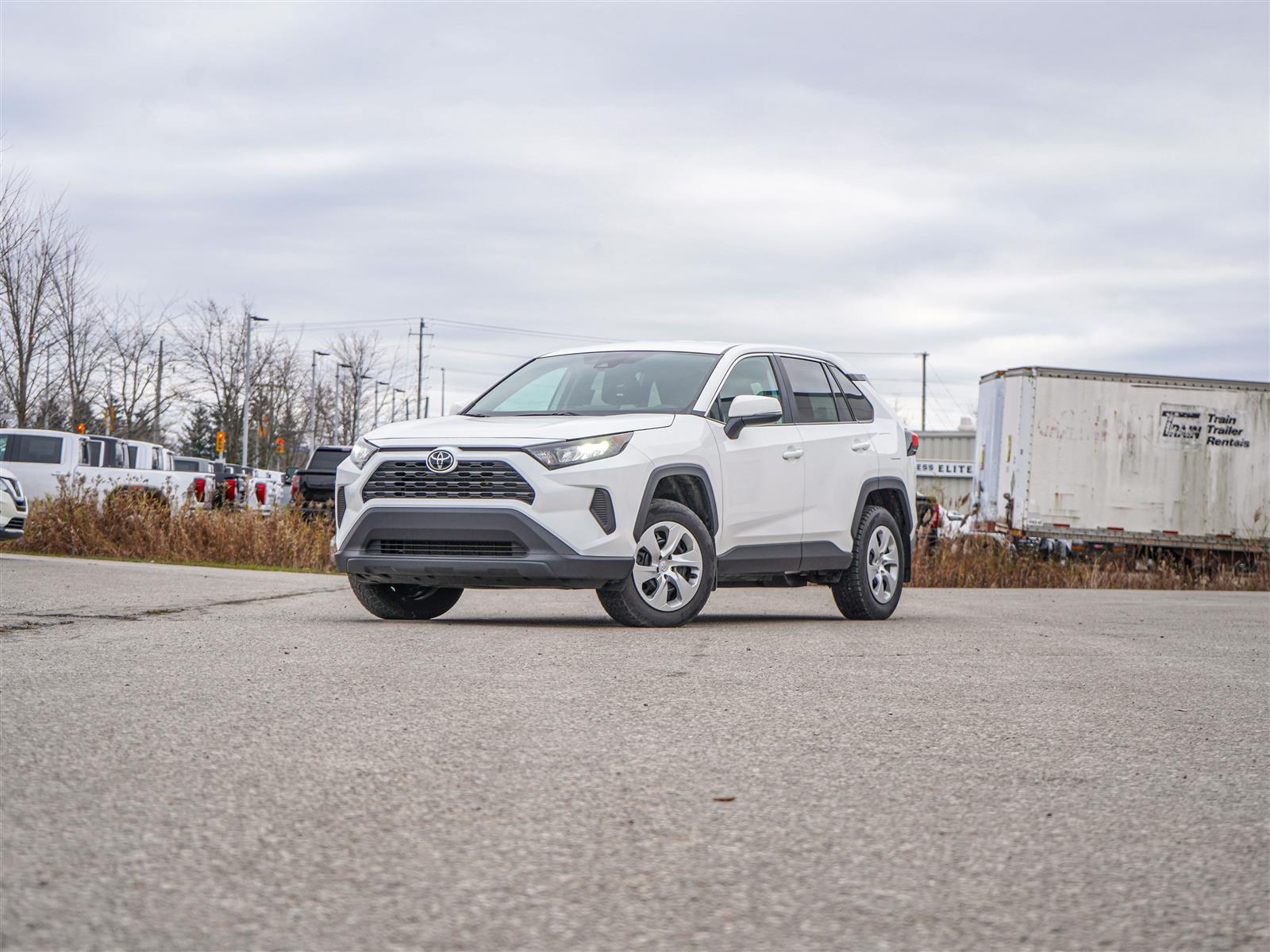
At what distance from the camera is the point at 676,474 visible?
30.2 ft

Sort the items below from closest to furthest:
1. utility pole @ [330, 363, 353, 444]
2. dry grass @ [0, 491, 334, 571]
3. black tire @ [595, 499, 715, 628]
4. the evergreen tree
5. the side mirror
A: black tire @ [595, 499, 715, 628]
the side mirror
dry grass @ [0, 491, 334, 571]
utility pole @ [330, 363, 353, 444]
the evergreen tree

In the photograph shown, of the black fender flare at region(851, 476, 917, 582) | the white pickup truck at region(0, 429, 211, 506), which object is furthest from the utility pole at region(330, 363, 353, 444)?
the black fender flare at region(851, 476, 917, 582)

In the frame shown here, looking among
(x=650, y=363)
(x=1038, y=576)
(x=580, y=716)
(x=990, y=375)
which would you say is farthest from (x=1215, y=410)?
(x=580, y=716)

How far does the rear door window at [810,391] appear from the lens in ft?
34.9

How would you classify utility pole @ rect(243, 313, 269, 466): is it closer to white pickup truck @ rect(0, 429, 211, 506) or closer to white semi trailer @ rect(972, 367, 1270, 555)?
white pickup truck @ rect(0, 429, 211, 506)

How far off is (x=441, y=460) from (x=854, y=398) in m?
3.66

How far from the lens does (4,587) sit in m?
11.6

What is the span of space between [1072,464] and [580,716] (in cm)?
2068

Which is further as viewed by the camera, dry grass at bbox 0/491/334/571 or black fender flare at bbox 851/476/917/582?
dry grass at bbox 0/491/334/571

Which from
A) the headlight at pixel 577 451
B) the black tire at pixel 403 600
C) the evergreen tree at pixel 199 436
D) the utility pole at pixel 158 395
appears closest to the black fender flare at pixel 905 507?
the headlight at pixel 577 451

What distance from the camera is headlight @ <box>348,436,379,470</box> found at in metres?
9.15

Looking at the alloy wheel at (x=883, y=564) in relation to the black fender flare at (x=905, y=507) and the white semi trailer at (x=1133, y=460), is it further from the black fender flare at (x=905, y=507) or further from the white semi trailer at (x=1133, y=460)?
the white semi trailer at (x=1133, y=460)

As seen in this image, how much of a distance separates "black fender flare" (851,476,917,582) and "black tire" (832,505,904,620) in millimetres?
73

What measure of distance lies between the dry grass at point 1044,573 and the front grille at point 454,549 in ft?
39.8
